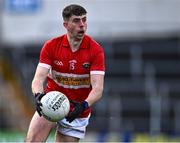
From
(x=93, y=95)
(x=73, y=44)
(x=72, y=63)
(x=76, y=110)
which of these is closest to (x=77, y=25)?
(x=73, y=44)

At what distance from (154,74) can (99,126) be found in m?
2.05

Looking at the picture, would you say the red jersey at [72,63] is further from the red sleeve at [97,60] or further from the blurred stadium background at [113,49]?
the blurred stadium background at [113,49]

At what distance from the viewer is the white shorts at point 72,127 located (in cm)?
1080

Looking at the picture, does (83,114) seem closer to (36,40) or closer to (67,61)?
(67,61)

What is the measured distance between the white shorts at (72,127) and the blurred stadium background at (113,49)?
10.2m

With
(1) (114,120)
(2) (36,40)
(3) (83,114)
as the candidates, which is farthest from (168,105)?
(3) (83,114)

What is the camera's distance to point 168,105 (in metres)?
20.9

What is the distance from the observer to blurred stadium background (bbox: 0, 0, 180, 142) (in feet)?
70.7

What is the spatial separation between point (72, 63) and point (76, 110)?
0.65m

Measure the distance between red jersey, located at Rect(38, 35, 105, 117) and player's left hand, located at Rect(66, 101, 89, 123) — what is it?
0.39 metres

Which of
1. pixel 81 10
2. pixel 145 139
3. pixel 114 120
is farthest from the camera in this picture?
pixel 114 120

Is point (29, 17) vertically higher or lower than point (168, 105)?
higher

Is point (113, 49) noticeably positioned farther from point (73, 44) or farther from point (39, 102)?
point (39, 102)

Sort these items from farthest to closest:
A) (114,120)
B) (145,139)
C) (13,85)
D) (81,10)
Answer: (13,85) → (114,120) → (145,139) → (81,10)
